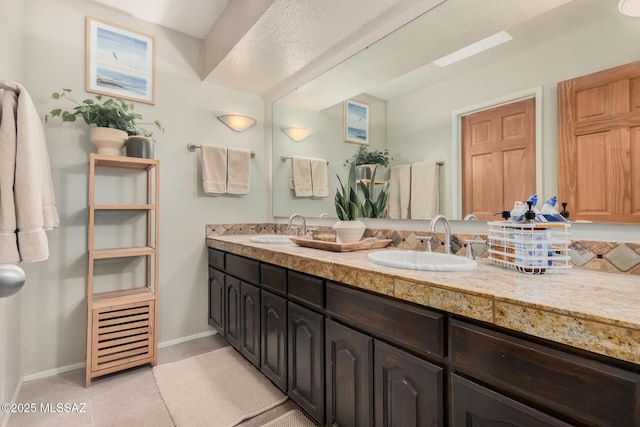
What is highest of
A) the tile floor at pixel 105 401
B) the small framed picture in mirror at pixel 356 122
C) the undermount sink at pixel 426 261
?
the small framed picture in mirror at pixel 356 122

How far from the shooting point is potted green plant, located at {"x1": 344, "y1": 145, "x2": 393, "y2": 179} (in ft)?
6.17

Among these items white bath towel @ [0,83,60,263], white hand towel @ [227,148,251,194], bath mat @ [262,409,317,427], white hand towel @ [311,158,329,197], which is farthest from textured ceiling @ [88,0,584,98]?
bath mat @ [262,409,317,427]

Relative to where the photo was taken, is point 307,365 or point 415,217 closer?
point 307,365

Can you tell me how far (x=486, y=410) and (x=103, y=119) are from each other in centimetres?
246

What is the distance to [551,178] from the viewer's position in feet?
3.88

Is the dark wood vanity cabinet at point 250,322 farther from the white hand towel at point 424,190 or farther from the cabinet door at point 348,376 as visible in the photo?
the white hand towel at point 424,190

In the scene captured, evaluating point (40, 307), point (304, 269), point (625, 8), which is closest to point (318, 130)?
point (304, 269)

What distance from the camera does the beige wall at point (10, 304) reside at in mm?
1404

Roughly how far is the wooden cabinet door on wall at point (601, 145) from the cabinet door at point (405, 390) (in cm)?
83

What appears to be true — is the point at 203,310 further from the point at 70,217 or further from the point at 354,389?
the point at 354,389

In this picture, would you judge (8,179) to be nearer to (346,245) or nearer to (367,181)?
(346,245)

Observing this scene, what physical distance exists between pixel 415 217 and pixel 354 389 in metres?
0.95

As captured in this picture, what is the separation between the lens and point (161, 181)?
92.6 inches

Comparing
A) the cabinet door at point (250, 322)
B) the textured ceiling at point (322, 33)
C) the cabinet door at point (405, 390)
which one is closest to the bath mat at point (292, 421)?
the cabinet door at point (250, 322)
